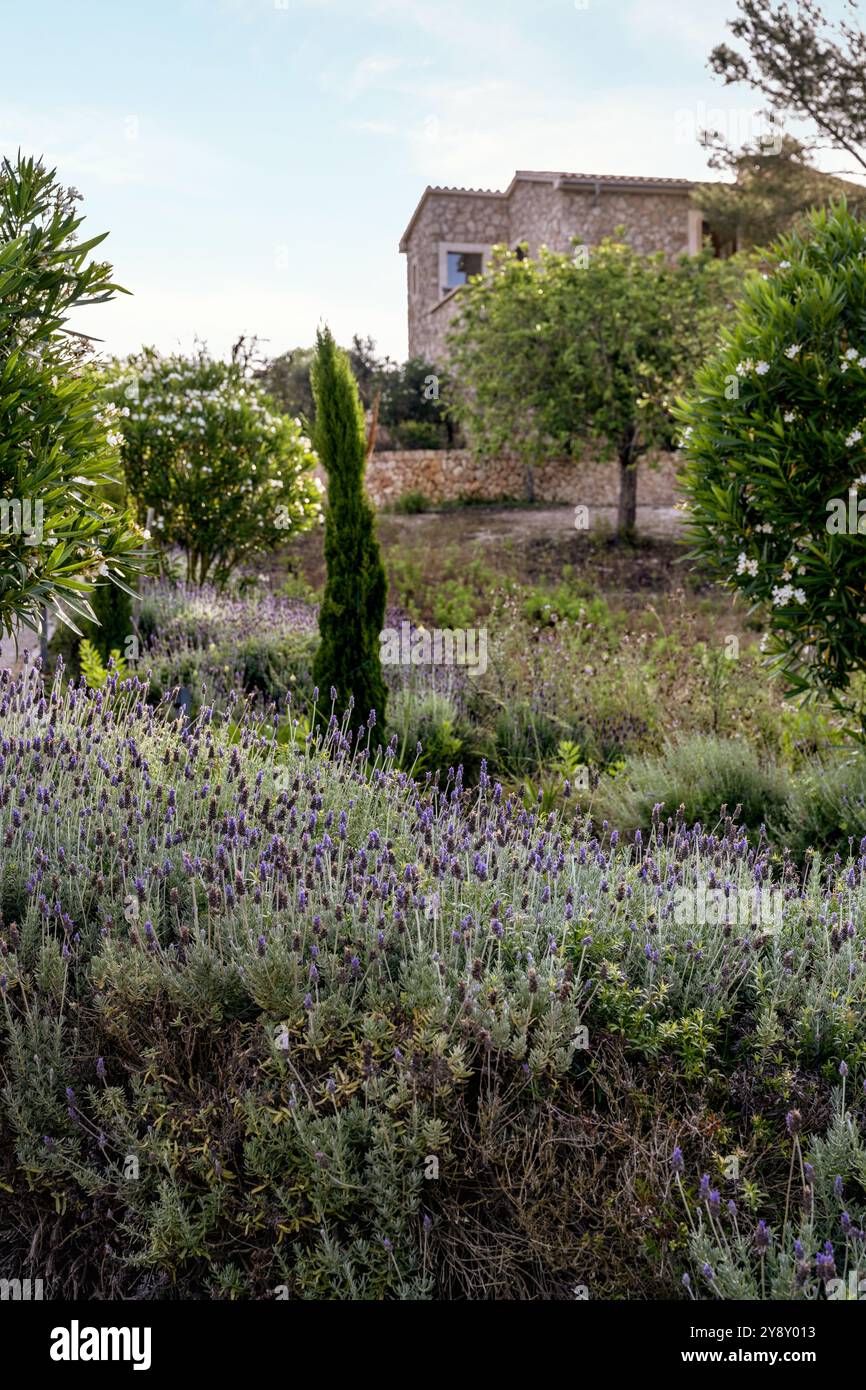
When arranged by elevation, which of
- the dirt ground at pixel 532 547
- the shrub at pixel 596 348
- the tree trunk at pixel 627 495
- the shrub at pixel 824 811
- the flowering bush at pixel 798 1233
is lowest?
the flowering bush at pixel 798 1233

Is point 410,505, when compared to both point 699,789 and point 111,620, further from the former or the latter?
point 699,789

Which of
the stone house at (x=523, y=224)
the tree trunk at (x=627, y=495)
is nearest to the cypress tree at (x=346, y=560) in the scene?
the tree trunk at (x=627, y=495)

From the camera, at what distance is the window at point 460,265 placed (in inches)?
1104

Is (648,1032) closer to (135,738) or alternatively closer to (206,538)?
(135,738)

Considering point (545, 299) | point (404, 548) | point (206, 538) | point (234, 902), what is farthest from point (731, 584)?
point (545, 299)

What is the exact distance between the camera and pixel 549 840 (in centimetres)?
385

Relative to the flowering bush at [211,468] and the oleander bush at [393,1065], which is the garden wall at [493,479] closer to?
the flowering bush at [211,468]

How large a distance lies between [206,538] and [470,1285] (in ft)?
36.8

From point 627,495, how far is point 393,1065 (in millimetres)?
16392

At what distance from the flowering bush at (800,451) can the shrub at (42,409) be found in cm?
351

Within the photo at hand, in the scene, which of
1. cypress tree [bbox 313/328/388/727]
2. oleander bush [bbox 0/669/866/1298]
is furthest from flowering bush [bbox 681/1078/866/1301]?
cypress tree [bbox 313/328/388/727]

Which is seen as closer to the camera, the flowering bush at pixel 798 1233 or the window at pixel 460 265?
the flowering bush at pixel 798 1233

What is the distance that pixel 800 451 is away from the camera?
5961 millimetres

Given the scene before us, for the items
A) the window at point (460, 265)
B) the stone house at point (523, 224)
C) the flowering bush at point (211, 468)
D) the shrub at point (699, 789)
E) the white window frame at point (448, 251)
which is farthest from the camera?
the window at point (460, 265)
